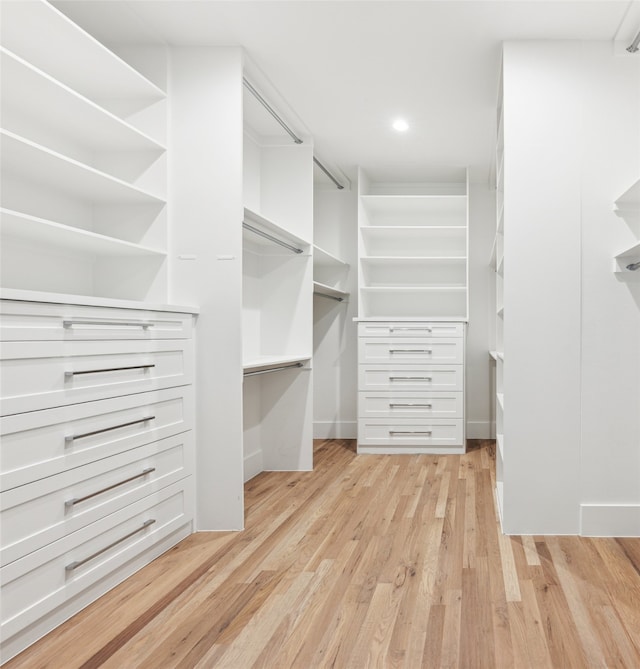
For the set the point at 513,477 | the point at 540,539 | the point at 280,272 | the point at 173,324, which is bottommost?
the point at 540,539

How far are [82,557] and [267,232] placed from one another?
2173 mm

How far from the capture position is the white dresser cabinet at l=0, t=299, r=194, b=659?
5.44 ft

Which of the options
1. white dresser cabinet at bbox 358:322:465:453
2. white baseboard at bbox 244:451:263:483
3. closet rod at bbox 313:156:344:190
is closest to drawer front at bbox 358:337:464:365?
white dresser cabinet at bbox 358:322:465:453

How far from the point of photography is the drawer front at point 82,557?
164cm

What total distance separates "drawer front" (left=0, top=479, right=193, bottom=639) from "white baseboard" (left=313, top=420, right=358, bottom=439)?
278 centimetres

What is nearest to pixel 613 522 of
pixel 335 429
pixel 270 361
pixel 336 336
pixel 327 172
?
pixel 270 361

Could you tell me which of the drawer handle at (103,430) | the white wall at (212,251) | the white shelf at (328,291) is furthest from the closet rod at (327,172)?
the drawer handle at (103,430)

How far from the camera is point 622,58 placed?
264cm

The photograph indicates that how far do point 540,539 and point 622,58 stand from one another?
2243mm

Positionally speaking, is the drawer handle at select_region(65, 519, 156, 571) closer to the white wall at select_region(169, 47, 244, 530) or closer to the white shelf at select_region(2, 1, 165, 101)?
the white wall at select_region(169, 47, 244, 530)

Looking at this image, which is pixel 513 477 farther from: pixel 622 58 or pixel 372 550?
pixel 622 58

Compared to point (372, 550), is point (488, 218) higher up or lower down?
higher up

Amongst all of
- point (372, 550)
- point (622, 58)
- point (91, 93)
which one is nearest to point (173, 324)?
point (91, 93)

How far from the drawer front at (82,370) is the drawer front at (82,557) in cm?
45
